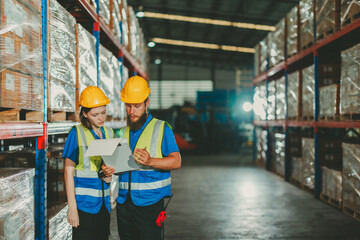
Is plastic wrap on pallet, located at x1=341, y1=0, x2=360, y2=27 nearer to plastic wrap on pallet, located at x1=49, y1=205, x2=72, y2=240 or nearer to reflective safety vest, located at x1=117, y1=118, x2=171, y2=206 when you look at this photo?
reflective safety vest, located at x1=117, y1=118, x2=171, y2=206

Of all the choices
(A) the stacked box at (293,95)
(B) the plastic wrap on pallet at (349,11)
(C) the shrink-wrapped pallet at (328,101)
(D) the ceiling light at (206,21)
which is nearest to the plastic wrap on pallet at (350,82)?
(C) the shrink-wrapped pallet at (328,101)

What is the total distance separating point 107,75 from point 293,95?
186 inches

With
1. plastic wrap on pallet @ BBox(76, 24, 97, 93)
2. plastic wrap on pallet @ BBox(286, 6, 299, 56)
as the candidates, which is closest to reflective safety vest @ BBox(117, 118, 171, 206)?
plastic wrap on pallet @ BBox(76, 24, 97, 93)

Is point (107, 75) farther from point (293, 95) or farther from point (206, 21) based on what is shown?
point (206, 21)

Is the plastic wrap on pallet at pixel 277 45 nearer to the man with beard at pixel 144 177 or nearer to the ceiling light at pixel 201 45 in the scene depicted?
the man with beard at pixel 144 177

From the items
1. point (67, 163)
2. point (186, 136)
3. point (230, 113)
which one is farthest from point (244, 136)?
point (67, 163)

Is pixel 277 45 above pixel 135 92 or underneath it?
above

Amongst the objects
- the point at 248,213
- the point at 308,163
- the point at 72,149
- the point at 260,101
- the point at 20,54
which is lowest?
the point at 248,213

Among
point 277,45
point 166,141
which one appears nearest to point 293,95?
point 277,45

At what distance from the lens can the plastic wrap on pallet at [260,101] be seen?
36.8ft

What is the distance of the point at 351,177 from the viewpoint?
17.5ft

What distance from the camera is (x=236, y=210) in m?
6.05

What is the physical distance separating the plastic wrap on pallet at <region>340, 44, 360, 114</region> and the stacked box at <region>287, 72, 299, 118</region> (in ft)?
7.34

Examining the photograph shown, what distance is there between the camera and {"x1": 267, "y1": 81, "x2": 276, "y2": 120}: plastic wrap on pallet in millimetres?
9930
